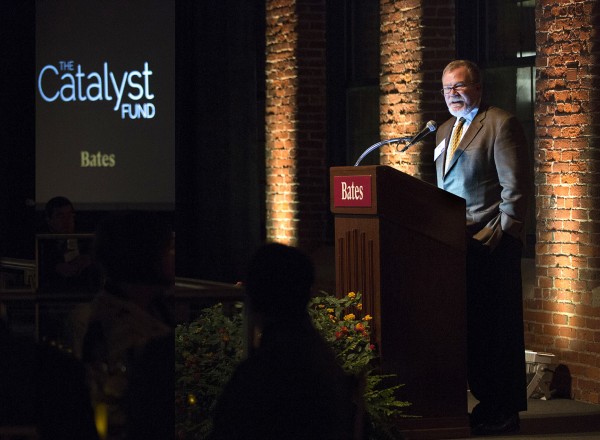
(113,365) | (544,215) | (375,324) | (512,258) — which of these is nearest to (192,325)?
(375,324)

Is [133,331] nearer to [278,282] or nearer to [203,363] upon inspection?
[278,282]

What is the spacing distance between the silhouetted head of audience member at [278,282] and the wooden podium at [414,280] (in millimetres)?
3142

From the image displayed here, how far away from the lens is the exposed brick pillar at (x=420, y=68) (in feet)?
29.7

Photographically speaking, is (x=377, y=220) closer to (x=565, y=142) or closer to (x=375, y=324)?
(x=375, y=324)

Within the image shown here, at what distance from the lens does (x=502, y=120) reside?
6.42 meters

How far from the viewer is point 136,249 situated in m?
→ 2.66

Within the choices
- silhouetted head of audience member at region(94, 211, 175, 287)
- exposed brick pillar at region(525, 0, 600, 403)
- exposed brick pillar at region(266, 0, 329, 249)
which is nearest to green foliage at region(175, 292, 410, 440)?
exposed brick pillar at region(525, 0, 600, 403)

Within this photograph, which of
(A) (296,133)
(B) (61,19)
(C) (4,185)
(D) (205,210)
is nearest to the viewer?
(C) (4,185)

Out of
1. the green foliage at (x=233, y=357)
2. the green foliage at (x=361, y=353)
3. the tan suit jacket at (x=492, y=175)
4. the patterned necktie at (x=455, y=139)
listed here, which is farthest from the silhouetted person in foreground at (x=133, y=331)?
the patterned necktie at (x=455, y=139)

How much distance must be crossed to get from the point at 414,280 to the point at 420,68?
2.93 m

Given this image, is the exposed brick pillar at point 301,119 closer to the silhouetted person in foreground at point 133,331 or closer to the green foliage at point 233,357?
the green foliage at point 233,357

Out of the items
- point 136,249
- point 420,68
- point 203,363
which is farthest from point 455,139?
point 136,249

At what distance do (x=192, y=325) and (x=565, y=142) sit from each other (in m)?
2.72

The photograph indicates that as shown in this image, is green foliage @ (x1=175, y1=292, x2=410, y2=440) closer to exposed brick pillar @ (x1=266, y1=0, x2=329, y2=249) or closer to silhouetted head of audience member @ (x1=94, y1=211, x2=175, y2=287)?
silhouetted head of audience member @ (x1=94, y1=211, x2=175, y2=287)
